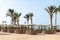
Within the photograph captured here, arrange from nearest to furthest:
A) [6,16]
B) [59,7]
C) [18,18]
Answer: [59,7] → [6,16] → [18,18]

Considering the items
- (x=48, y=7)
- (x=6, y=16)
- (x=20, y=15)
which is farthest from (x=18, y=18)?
(x=48, y=7)

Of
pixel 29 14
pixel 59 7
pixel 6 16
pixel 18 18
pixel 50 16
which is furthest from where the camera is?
pixel 29 14

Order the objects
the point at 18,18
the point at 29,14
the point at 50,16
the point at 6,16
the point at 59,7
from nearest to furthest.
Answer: the point at 50,16
the point at 59,7
the point at 6,16
the point at 18,18
the point at 29,14

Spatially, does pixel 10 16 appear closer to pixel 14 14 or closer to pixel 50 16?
pixel 14 14

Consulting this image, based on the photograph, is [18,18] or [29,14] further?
[29,14]

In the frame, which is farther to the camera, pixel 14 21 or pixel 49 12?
pixel 14 21

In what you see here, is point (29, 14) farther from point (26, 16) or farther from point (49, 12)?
point (49, 12)

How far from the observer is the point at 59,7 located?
5000 cm

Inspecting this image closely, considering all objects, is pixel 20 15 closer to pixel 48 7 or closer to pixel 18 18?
pixel 18 18

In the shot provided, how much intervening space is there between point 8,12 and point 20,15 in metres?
6.06

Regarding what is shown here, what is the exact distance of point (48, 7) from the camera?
160 ft

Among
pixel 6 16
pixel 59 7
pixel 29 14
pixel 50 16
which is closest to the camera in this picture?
pixel 50 16

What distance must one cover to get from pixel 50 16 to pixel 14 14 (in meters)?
25.0

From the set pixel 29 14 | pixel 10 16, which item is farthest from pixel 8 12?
pixel 29 14
